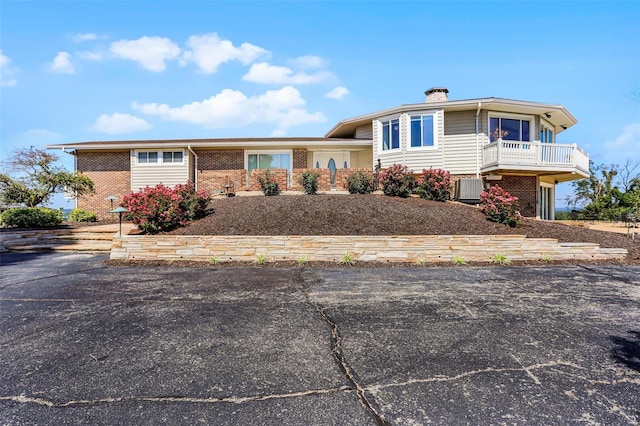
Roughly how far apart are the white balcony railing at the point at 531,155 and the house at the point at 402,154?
0.15 feet

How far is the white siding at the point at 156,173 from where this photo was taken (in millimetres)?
17859

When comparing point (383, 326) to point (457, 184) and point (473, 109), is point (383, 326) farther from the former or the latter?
point (473, 109)

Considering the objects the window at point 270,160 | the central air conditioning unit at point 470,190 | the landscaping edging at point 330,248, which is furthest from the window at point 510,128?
the window at point 270,160

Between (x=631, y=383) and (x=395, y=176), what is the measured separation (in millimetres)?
11059

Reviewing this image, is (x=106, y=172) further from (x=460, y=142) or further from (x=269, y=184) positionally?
(x=460, y=142)

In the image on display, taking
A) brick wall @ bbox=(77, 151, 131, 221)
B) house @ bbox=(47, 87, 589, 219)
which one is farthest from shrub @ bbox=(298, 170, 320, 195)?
brick wall @ bbox=(77, 151, 131, 221)

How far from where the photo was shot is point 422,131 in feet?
52.6

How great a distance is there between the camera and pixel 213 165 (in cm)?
1828

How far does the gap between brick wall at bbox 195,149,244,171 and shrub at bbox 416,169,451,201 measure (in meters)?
9.94

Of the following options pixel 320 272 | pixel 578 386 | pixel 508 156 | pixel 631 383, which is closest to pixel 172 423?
pixel 578 386

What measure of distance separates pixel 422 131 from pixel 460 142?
195 centimetres

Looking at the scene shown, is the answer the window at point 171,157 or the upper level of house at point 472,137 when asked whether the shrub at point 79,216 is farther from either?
the upper level of house at point 472,137

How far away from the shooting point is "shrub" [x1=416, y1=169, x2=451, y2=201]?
12.8 metres

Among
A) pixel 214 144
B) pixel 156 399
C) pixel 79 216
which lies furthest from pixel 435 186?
pixel 79 216
